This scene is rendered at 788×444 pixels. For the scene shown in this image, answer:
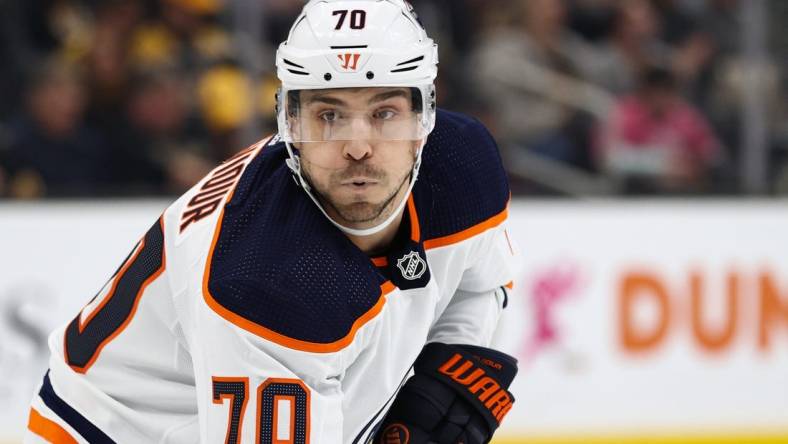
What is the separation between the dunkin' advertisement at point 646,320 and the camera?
4.41 meters

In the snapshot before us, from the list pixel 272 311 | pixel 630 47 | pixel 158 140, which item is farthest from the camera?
pixel 630 47

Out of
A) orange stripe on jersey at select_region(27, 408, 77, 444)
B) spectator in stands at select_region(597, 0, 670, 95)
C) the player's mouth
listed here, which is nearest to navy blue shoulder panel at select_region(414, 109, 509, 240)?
the player's mouth

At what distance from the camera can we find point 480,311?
8.21ft

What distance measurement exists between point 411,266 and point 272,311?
32cm

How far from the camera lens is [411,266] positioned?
2.13 metres

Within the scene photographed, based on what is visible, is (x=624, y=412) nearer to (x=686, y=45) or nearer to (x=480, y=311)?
(x=686, y=45)

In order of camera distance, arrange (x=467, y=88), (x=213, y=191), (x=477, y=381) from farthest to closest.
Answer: (x=467, y=88), (x=477, y=381), (x=213, y=191)

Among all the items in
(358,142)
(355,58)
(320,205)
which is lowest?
(320,205)

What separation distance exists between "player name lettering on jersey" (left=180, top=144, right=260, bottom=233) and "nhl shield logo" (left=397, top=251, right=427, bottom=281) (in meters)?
0.30

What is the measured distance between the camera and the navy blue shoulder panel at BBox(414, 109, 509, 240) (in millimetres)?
2233

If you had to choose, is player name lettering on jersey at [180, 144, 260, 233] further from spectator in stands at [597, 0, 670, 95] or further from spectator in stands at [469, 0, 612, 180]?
spectator in stands at [597, 0, 670, 95]

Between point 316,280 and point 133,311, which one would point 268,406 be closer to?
point 316,280

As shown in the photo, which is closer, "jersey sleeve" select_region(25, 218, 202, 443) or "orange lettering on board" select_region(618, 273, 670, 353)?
"jersey sleeve" select_region(25, 218, 202, 443)

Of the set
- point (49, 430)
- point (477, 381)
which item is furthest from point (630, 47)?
point (49, 430)
